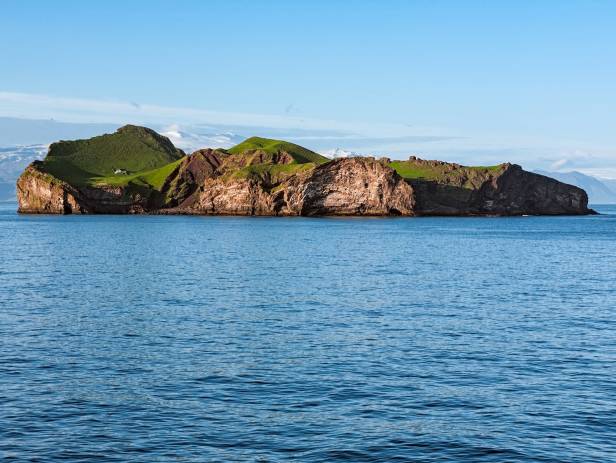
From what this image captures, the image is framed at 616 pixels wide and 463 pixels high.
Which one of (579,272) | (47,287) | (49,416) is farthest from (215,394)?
(579,272)

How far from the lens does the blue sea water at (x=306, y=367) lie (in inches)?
1118

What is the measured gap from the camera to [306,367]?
39.7 m

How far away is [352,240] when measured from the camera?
15400 cm

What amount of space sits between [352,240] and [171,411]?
4840 inches

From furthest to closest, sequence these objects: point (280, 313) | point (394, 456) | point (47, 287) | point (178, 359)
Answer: point (47, 287) → point (280, 313) → point (178, 359) → point (394, 456)

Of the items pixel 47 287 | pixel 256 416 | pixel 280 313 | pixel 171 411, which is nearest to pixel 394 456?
pixel 256 416

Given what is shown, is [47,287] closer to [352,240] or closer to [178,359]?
[178,359]

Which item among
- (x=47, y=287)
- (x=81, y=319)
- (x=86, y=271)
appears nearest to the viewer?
(x=81, y=319)

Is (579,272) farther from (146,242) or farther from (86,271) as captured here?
(146,242)

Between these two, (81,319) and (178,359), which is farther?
(81,319)

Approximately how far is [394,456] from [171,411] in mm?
9621

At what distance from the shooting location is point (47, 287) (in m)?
72.8

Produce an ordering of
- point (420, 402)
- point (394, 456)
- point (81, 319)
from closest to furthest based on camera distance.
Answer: point (394, 456)
point (420, 402)
point (81, 319)

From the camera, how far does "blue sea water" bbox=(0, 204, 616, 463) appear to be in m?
28.4
